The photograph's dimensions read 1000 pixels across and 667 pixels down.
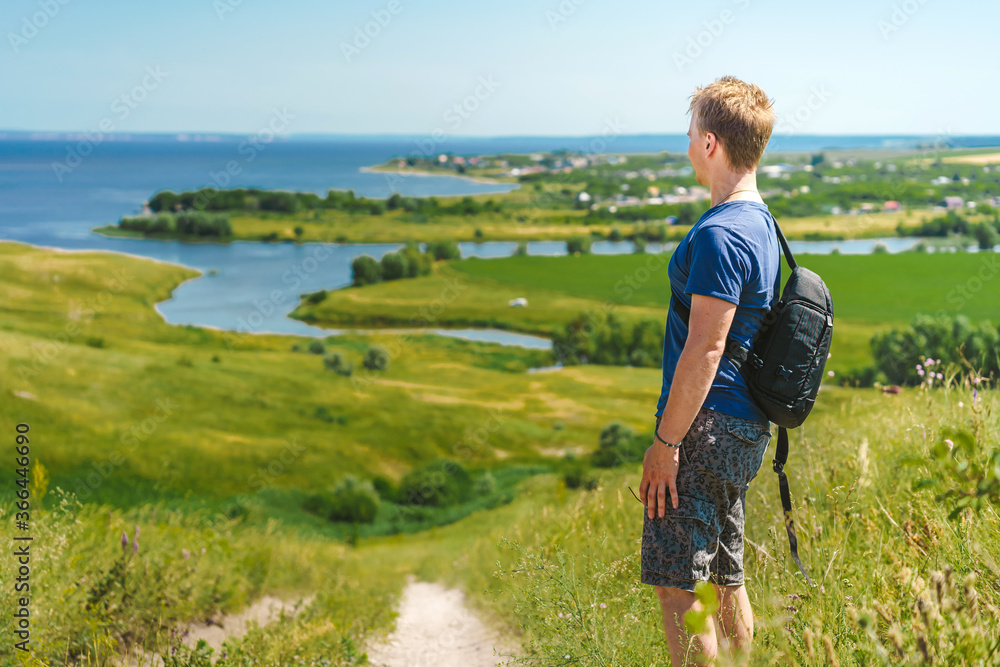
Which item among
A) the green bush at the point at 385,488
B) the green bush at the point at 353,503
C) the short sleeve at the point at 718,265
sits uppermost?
the short sleeve at the point at 718,265

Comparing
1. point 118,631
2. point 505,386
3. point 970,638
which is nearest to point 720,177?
point 970,638

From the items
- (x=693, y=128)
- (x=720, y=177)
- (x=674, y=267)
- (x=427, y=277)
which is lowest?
(x=427, y=277)

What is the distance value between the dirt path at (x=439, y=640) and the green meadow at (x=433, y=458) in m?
0.15

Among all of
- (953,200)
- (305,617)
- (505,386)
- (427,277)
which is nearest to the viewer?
(305,617)

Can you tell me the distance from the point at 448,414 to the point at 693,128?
3649 centimetres

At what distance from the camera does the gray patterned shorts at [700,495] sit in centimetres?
180

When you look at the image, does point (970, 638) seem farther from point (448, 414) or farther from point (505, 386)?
point (505, 386)

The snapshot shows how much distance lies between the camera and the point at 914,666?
99cm

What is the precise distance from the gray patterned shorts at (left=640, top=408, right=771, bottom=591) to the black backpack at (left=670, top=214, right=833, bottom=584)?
0.10 meters

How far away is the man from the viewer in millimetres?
1728

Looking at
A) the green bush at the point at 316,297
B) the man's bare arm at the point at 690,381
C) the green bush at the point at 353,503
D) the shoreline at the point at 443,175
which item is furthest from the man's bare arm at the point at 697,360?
the shoreline at the point at 443,175

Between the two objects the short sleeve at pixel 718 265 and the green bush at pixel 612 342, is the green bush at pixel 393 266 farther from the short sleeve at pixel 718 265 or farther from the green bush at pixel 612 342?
the short sleeve at pixel 718 265

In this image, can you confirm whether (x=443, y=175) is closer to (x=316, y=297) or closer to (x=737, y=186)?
(x=316, y=297)

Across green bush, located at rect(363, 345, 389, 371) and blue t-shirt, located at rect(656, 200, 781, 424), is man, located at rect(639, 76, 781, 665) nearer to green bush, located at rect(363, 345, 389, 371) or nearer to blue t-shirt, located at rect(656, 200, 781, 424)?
blue t-shirt, located at rect(656, 200, 781, 424)
